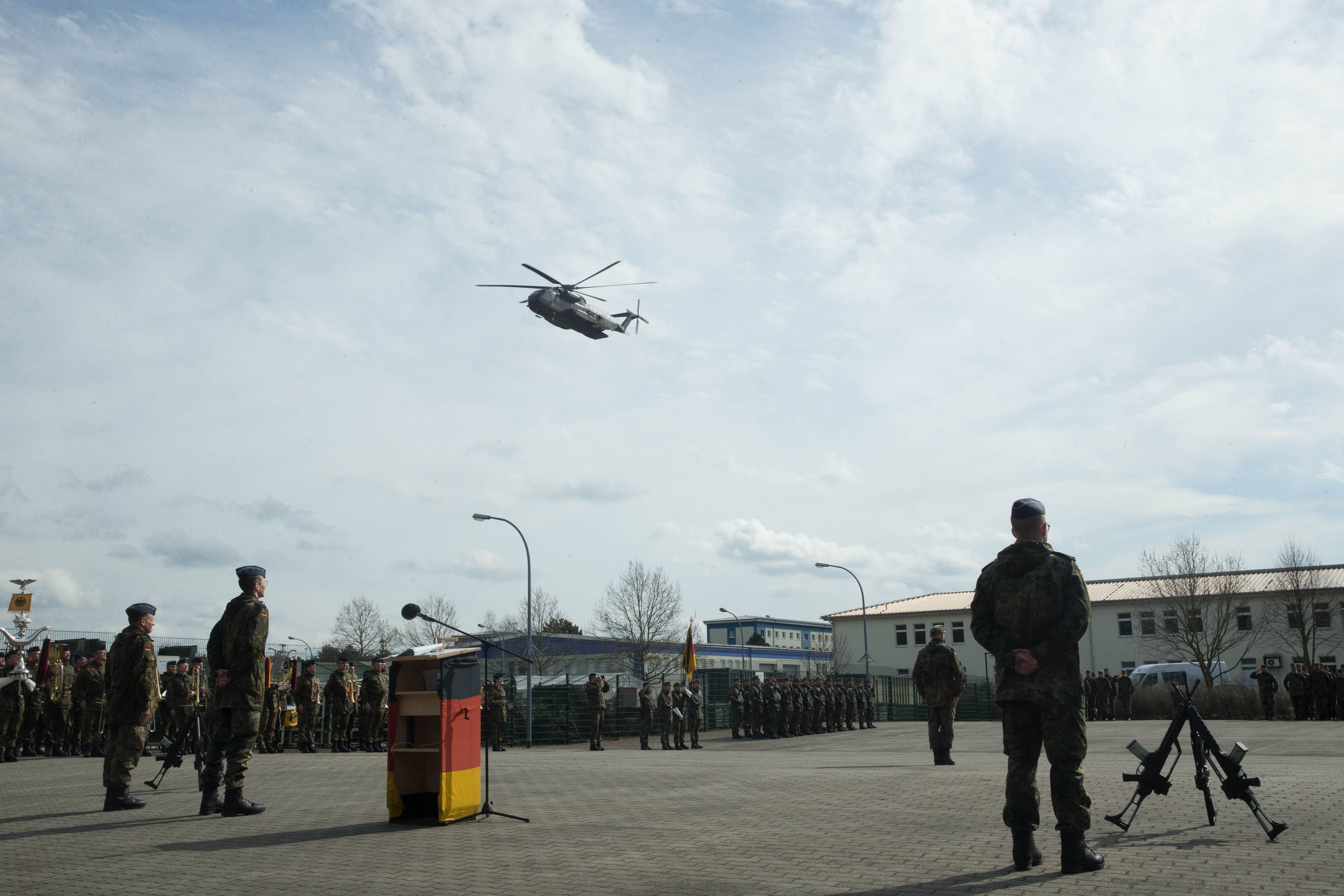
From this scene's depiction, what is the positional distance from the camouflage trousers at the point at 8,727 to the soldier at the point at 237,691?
36.2 ft

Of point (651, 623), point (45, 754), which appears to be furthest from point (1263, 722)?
point (651, 623)

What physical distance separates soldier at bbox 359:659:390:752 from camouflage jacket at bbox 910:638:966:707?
10790 millimetres

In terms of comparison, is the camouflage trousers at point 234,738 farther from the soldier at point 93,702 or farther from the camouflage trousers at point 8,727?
the soldier at point 93,702

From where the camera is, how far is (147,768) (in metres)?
15.7

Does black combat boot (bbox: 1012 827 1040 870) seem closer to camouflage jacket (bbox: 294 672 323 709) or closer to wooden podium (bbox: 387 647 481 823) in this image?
wooden podium (bbox: 387 647 481 823)

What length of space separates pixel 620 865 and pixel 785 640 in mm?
127508

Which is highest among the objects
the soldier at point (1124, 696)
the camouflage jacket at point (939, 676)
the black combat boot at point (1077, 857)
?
the camouflage jacket at point (939, 676)

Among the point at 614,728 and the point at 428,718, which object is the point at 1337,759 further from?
the point at 614,728

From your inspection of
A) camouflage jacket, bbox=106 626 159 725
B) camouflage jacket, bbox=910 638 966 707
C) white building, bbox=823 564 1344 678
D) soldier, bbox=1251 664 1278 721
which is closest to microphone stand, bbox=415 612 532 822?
camouflage jacket, bbox=106 626 159 725

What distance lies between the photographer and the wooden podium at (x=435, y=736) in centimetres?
846

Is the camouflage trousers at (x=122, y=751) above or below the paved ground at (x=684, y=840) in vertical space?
above

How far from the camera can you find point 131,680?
9.91m

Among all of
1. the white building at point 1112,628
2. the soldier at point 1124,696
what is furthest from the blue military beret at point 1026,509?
the white building at point 1112,628

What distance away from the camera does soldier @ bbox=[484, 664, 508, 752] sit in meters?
25.3
